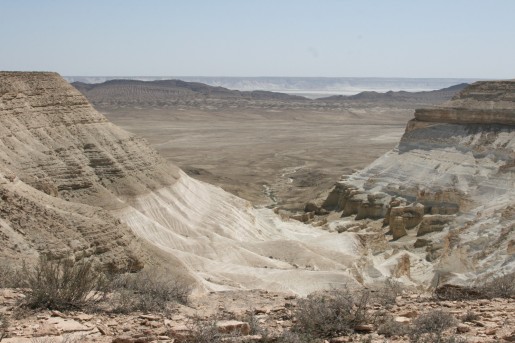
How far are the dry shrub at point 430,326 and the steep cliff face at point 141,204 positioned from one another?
34.0 feet

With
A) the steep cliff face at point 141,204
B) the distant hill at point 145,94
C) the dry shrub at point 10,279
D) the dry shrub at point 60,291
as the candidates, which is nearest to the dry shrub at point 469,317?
the dry shrub at point 60,291

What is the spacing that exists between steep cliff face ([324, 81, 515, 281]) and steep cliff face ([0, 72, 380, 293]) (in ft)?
12.0

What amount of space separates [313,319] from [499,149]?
2952 cm

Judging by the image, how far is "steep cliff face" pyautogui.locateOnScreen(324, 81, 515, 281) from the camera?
27.8 meters

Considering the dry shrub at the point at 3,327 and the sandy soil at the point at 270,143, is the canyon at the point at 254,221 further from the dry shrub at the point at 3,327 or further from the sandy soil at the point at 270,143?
the sandy soil at the point at 270,143

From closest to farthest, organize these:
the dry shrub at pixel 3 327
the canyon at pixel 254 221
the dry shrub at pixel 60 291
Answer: the dry shrub at pixel 3 327 < the dry shrub at pixel 60 291 < the canyon at pixel 254 221

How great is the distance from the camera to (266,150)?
272 feet

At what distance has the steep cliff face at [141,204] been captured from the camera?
2008cm

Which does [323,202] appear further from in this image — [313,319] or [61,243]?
[313,319]

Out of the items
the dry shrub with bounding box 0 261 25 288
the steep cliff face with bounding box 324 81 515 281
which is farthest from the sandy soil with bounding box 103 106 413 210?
the dry shrub with bounding box 0 261 25 288

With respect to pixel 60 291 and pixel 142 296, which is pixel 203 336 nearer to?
pixel 142 296

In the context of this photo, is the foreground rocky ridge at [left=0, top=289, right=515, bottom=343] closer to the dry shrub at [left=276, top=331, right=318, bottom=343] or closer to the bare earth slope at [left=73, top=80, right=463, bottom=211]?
the dry shrub at [left=276, top=331, right=318, bottom=343]

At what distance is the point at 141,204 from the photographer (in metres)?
29.5

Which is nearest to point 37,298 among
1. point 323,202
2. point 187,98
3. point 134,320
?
point 134,320
